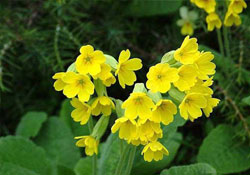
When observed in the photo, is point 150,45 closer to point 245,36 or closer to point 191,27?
point 191,27

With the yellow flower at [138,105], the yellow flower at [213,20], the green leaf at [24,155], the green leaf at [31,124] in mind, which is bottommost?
the green leaf at [31,124]

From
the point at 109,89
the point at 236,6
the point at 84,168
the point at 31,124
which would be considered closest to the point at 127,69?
the point at 84,168

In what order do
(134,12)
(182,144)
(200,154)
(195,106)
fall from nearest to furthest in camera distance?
(195,106), (200,154), (182,144), (134,12)

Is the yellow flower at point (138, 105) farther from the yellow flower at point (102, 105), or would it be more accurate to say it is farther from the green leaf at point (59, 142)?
the green leaf at point (59, 142)

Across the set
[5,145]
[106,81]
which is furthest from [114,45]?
[106,81]

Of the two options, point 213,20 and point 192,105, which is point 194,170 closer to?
point 192,105

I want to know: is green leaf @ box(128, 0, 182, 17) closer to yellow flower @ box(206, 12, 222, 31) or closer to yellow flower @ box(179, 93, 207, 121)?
yellow flower @ box(206, 12, 222, 31)

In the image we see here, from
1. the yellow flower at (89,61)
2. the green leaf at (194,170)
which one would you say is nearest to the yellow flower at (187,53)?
the yellow flower at (89,61)
